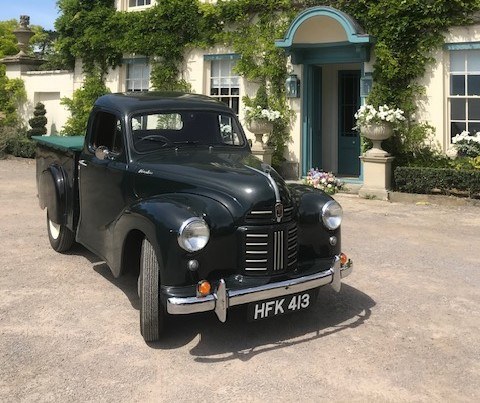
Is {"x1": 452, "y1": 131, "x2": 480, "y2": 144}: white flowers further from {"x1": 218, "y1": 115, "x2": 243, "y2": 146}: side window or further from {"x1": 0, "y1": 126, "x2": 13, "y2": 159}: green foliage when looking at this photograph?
{"x1": 0, "y1": 126, "x2": 13, "y2": 159}: green foliage

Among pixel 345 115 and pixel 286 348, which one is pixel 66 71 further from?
pixel 286 348

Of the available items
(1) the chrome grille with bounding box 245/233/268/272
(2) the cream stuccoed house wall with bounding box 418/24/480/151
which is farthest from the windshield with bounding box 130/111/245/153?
(2) the cream stuccoed house wall with bounding box 418/24/480/151

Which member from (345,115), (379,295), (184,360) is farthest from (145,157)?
(345,115)

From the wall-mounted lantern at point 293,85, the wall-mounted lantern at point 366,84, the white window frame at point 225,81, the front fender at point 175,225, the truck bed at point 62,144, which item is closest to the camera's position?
the front fender at point 175,225

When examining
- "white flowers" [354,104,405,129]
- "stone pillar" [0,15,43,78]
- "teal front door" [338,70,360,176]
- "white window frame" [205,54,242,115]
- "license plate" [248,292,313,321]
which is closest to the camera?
"license plate" [248,292,313,321]

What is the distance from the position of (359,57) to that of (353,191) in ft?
9.91

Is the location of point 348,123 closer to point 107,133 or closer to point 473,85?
point 473,85

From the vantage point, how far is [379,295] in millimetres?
4641

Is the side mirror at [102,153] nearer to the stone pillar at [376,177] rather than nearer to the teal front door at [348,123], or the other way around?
the stone pillar at [376,177]

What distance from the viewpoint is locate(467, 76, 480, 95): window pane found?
10.4 meters

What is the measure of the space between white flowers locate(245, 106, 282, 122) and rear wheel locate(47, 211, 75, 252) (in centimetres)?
661

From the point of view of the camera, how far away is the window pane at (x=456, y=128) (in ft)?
35.0

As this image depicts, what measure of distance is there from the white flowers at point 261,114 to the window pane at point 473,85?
13.5 ft

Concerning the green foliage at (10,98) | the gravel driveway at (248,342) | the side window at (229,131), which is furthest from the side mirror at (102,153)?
the green foliage at (10,98)
